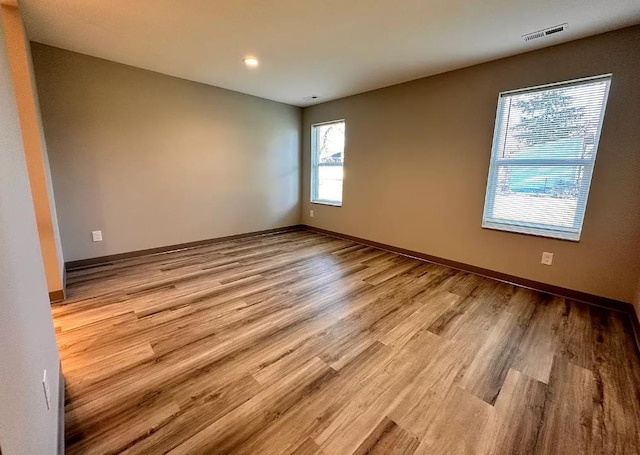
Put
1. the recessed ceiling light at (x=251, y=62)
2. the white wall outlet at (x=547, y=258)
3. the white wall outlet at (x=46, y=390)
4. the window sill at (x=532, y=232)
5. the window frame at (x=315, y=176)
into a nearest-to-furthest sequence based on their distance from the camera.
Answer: the white wall outlet at (x=46, y=390) < the window sill at (x=532, y=232) < the white wall outlet at (x=547, y=258) < the recessed ceiling light at (x=251, y=62) < the window frame at (x=315, y=176)

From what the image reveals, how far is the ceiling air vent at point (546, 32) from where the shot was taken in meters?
2.21

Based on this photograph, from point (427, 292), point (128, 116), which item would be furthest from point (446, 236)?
point (128, 116)

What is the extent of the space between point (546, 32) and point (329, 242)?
3490 millimetres

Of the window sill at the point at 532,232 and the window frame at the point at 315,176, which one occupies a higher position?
the window frame at the point at 315,176

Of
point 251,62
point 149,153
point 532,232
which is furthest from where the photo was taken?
point 149,153

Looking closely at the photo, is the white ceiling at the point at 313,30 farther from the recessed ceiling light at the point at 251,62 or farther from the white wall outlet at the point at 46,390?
the white wall outlet at the point at 46,390

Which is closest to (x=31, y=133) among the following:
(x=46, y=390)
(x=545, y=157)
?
(x=46, y=390)

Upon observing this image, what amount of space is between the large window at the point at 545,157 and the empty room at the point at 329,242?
0.07ft

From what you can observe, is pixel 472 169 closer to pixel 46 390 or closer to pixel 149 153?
pixel 46 390

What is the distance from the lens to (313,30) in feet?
7.70

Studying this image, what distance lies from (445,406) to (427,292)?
55.6 inches

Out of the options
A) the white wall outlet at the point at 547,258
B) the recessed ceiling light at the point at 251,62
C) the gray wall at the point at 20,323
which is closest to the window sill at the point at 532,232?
the white wall outlet at the point at 547,258

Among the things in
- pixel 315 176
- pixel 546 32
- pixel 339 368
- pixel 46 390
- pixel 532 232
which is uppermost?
pixel 546 32

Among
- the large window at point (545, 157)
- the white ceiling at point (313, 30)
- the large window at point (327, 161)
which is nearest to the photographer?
the white ceiling at point (313, 30)
